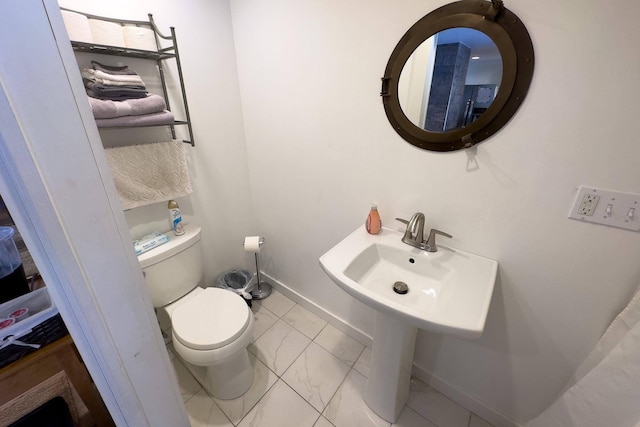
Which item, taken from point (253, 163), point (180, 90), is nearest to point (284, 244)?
point (253, 163)

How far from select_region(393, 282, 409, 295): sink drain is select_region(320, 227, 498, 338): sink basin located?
12 millimetres

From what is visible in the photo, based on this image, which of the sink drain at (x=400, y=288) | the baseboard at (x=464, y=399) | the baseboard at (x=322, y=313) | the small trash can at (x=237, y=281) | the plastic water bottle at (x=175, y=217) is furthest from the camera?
the small trash can at (x=237, y=281)

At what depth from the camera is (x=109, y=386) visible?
0.71m

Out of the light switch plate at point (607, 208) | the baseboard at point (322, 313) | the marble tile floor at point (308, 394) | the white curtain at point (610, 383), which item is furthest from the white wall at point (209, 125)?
the white curtain at point (610, 383)

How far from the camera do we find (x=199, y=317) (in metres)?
1.27

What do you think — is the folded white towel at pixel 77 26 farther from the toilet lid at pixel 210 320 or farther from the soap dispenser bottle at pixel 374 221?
the soap dispenser bottle at pixel 374 221

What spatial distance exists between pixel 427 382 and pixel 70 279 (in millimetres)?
1609

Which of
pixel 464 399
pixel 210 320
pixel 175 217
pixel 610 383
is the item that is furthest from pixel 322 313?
pixel 610 383

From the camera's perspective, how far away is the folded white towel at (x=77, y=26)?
96 cm

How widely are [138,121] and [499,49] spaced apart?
1.43 metres

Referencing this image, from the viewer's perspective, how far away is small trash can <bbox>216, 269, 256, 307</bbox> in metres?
1.84

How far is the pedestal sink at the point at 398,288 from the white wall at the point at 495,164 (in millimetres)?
140

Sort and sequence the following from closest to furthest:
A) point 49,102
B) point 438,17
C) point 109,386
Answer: point 49,102
point 109,386
point 438,17

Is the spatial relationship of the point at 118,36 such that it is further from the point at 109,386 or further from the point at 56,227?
the point at 109,386
